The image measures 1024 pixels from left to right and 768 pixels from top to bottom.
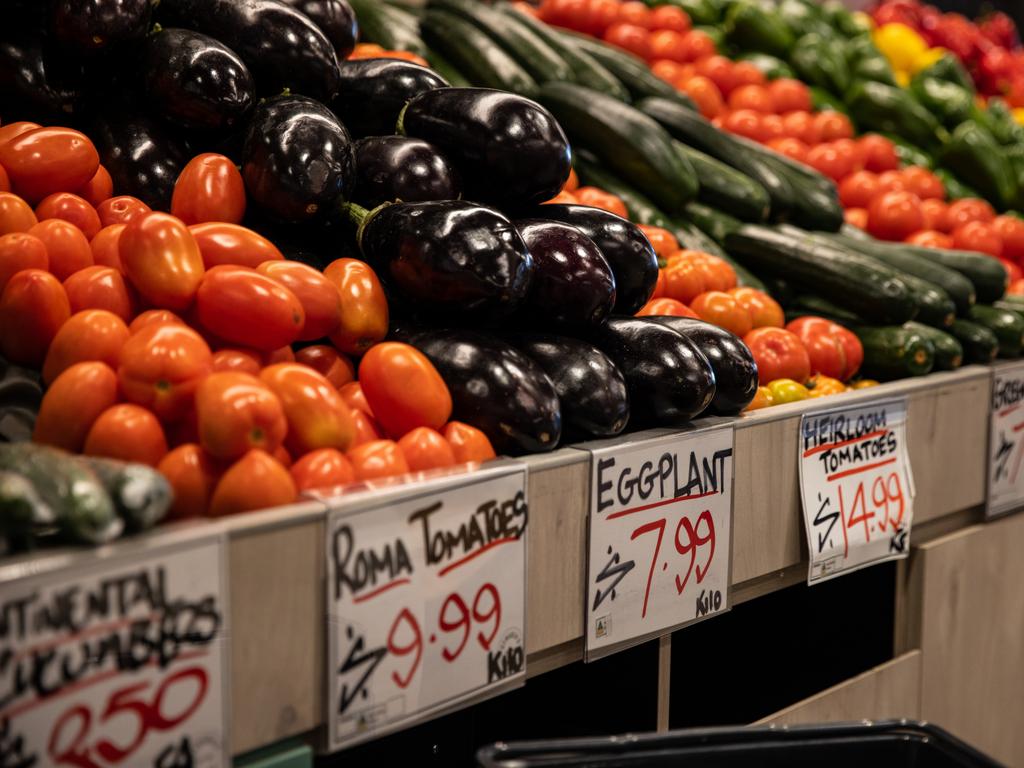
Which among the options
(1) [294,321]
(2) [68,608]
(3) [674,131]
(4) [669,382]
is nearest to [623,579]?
(4) [669,382]

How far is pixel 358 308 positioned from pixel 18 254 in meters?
0.41

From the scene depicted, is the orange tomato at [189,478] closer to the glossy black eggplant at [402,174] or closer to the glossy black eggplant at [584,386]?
the glossy black eggplant at [584,386]

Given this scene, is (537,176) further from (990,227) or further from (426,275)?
(990,227)

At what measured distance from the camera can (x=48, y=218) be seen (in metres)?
1.50

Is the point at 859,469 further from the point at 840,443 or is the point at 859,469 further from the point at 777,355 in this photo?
the point at 777,355

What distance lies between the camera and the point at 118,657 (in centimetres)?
99

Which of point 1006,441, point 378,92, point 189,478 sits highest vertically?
point 378,92

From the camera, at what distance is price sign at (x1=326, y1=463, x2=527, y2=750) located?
117 cm

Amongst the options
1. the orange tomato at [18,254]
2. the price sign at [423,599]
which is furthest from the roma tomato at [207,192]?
the price sign at [423,599]

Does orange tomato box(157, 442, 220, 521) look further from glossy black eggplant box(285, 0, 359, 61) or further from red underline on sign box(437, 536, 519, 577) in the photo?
glossy black eggplant box(285, 0, 359, 61)

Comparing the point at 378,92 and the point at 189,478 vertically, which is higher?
the point at 378,92

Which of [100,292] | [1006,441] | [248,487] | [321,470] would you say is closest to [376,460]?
[321,470]

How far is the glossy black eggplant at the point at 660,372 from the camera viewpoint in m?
1.56

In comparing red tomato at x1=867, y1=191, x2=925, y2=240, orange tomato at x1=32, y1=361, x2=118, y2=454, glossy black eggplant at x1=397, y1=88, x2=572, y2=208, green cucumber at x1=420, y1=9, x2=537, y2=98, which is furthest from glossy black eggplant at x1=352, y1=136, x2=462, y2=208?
red tomato at x1=867, y1=191, x2=925, y2=240
